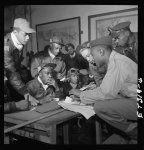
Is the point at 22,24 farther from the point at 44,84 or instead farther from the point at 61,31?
the point at 44,84

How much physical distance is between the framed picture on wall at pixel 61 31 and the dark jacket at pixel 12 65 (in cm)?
32

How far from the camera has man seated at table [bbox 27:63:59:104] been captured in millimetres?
2182

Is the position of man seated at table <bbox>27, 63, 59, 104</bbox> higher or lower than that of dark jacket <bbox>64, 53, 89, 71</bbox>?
lower

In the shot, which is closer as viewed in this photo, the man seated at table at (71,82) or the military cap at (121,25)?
the military cap at (121,25)

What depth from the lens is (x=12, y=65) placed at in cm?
215

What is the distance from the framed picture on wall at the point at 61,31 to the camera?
2186 mm

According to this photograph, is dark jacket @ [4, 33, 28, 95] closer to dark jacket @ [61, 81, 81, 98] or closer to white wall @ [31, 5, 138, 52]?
white wall @ [31, 5, 138, 52]

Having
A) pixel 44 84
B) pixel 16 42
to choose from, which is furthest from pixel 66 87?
pixel 16 42

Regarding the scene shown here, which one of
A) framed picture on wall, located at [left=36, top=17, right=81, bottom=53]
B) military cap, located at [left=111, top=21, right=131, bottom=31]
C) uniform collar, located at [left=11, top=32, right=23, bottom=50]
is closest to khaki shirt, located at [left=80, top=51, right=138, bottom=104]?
military cap, located at [left=111, top=21, right=131, bottom=31]

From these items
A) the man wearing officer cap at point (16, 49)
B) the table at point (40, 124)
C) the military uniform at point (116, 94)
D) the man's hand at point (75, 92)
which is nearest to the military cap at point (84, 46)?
the military uniform at point (116, 94)

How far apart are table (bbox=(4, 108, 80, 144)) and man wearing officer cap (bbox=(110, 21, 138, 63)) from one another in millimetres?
944

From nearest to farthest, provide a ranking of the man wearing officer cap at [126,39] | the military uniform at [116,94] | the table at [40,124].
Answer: the table at [40,124]
the military uniform at [116,94]
the man wearing officer cap at [126,39]

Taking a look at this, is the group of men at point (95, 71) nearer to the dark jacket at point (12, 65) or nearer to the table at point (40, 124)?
the dark jacket at point (12, 65)

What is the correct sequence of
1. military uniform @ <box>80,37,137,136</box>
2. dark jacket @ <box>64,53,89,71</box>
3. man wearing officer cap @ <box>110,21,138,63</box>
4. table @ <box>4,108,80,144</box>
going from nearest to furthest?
table @ <box>4,108,80,144</box>, military uniform @ <box>80,37,137,136</box>, man wearing officer cap @ <box>110,21,138,63</box>, dark jacket @ <box>64,53,89,71</box>
